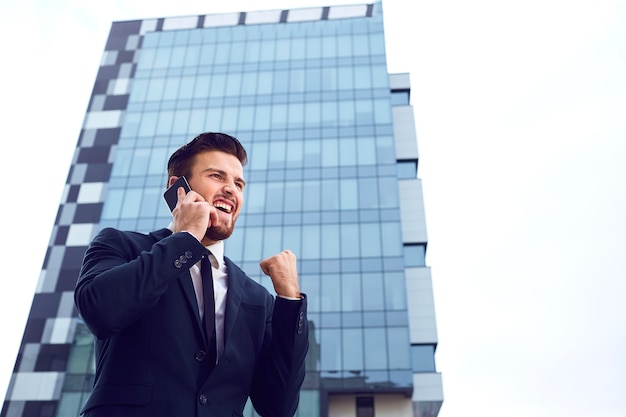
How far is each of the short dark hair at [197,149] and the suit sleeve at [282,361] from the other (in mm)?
810

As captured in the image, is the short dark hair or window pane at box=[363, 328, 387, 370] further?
window pane at box=[363, 328, 387, 370]

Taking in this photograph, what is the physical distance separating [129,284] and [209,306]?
15.7 inches

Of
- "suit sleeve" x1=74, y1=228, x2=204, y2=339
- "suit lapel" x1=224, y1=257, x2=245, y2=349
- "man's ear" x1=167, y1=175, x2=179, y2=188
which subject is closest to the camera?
"suit sleeve" x1=74, y1=228, x2=204, y2=339

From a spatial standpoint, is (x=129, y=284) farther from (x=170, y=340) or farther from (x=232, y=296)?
(x=232, y=296)

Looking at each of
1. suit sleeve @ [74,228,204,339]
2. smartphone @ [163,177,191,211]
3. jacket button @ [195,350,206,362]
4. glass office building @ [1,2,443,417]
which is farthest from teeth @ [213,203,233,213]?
glass office building @ [1,2,443,417]

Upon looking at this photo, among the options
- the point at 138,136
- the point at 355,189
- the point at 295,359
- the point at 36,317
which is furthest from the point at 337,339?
the point at 295,359

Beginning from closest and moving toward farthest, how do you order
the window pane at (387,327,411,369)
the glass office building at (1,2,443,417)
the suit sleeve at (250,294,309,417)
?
the suit sleeve at (250,294,309,417) → the window pane at (387,327,411,369) → the glass office building at (1,2,443,417)

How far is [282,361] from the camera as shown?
236cm

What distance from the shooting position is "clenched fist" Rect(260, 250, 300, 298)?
2404mm

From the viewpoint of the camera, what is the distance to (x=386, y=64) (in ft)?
128

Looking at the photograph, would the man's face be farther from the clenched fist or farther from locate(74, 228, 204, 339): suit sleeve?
locate(74, 228, 204, 339): suit sleeve

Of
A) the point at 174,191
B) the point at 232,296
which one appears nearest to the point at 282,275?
the point at 232,296

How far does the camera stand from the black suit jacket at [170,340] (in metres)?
1.90

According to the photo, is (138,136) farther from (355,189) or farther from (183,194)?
(183,194)
